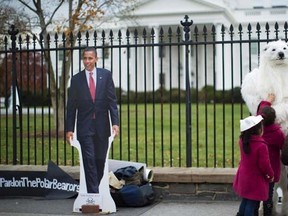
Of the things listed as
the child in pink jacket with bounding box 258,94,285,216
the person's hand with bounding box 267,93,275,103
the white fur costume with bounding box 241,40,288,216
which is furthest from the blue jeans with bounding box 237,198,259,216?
the person's hand with bounding box 267,93,275,103

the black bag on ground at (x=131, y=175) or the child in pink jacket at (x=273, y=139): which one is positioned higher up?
the child in pink jacket at (x=273, y=139)

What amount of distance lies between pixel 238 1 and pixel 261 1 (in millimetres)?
2842

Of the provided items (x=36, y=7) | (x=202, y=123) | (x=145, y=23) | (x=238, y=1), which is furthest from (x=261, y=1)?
(x=36, y=7)

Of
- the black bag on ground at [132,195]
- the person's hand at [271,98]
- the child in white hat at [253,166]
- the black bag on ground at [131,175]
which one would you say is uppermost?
the person's hand at [271,98]

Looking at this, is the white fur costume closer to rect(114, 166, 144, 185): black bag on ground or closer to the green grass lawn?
the green grass lawn

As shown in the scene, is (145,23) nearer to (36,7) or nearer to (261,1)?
(261,1)

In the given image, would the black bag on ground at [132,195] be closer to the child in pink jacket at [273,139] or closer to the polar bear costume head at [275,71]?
the child in pink jacket at [273,139]

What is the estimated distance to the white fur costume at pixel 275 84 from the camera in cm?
670

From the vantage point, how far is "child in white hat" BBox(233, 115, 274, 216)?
20.1 feet

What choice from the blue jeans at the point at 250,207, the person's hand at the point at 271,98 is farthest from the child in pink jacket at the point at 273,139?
the blue jeans at the point at 250,207

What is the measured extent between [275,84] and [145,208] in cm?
256

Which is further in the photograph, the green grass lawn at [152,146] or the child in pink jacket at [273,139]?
the green grass lawn at [152,146]

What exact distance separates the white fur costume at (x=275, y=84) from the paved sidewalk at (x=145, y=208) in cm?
112

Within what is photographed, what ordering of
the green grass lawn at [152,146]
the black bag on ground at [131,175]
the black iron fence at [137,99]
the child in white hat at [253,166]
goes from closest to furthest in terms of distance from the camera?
1. the child in white hat at [253,166]
2. the black bag on ground at [131,175]
3. the black iron fence at [137,99]
4. the green grass lawn at [152,146]
